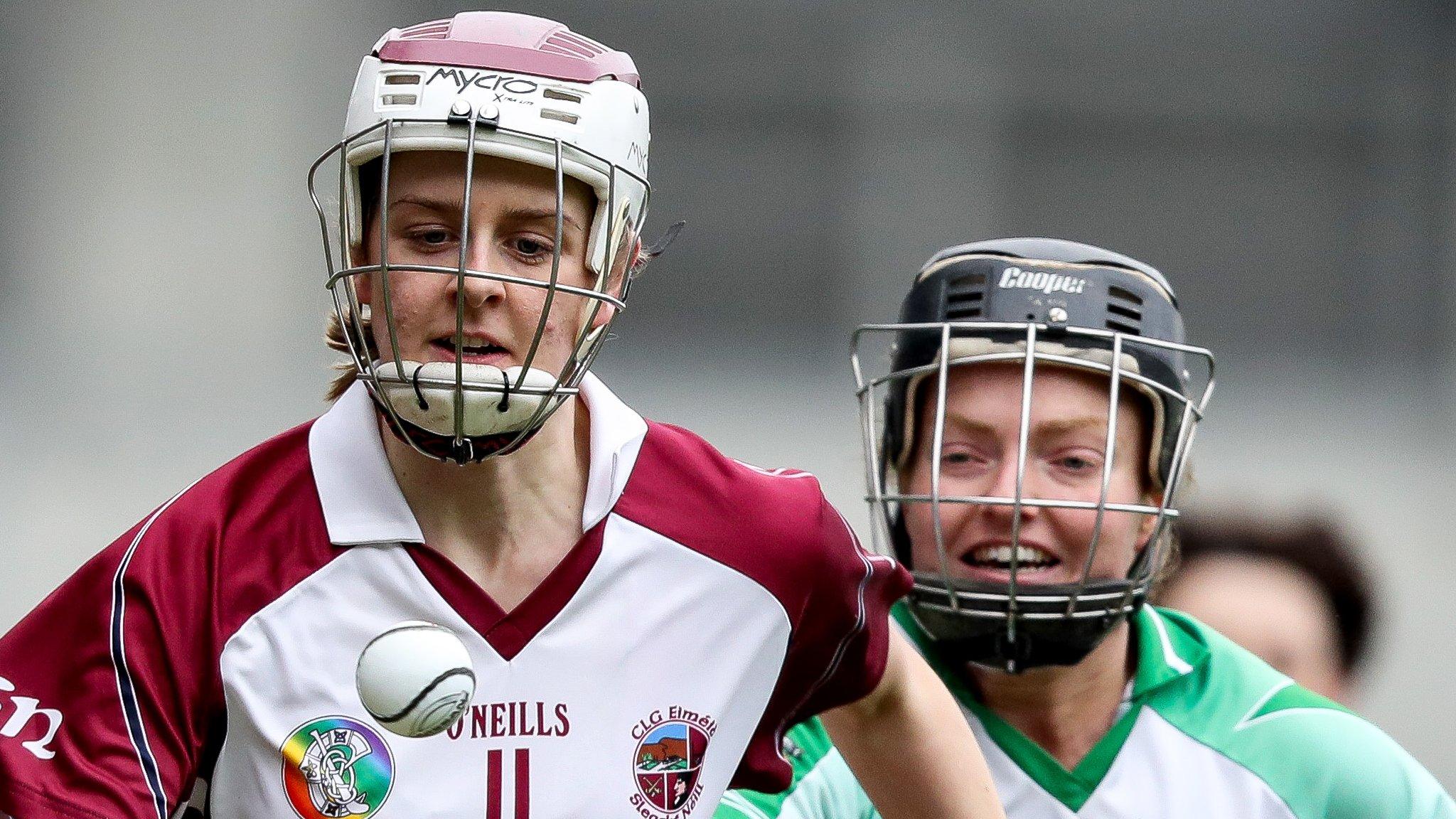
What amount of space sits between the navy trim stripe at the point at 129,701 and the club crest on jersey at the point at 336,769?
15 cm

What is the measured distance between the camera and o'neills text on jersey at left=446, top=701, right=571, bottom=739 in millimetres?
2396

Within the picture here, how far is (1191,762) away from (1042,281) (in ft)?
2.58

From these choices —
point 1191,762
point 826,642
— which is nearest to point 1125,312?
point 1191,762

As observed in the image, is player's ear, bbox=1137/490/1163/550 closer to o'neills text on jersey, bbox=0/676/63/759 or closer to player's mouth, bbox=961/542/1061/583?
player's mouth, bbox=961/542/1061/583

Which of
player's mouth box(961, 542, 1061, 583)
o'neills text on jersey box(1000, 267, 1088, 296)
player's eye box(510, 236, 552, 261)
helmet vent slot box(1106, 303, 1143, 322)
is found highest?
player's eye box(510, 236, 552, 261)

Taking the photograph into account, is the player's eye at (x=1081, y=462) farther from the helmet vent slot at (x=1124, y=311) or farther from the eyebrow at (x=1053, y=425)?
the helmet vent slot at (x=1124, y=311)

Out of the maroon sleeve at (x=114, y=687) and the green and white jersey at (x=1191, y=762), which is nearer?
the maroon sleeve at (x=114, y=687)

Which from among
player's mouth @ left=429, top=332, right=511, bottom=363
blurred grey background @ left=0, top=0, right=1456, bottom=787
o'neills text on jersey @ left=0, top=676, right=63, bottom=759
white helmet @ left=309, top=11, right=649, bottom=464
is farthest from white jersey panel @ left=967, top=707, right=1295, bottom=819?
blurred grey background @ left=0, top=0, right=1456, bottom=787

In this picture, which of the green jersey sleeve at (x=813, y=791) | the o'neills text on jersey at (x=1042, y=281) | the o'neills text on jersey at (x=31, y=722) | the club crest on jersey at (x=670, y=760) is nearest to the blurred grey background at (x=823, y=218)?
the o'neills text on jersey at (x=1042, y=281)

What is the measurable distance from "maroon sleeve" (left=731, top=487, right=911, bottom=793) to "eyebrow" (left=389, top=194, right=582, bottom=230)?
56cm

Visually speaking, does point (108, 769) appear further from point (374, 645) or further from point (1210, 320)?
point (1210, 320)

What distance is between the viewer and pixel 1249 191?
6.90 m

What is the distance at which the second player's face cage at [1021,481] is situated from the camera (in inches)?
119

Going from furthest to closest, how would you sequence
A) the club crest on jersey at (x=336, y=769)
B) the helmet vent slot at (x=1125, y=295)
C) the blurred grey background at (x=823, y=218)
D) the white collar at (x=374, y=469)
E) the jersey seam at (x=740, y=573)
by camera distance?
the blurred grey background at (x=823, y=218)
the helmet vent slot at (x=1125, y=295)
the jersey seam at (x=740, y=573)
the white collar at (x=374, y=469)
the club crest on jersey at (x=336, y=769)
